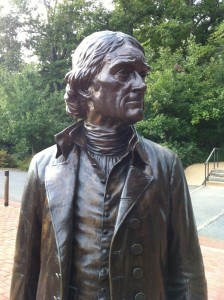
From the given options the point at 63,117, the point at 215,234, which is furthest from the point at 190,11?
the point at 215,234

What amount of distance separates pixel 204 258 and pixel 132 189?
5.14 metres

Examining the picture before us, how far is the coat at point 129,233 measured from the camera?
4.39 feet

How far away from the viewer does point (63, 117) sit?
2072 cm

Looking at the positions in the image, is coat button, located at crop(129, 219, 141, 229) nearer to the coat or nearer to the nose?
the coat

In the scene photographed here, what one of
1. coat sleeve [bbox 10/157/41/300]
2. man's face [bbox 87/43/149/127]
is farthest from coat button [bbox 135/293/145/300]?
man's face [bbox 87/43/149/127]

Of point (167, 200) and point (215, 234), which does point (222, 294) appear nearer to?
point (215, 234)

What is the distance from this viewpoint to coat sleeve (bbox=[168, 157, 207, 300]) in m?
1.43

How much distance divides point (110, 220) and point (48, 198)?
0.28 m

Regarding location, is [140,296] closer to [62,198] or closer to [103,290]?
[103,290]

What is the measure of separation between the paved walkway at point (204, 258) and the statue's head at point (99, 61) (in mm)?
3808

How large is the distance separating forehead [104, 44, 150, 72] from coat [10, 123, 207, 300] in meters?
0.35

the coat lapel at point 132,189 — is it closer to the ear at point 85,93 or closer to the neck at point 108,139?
the neck at point 108,139

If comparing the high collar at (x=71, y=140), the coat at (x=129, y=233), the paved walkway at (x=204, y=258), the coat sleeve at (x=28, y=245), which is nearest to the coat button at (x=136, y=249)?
the coat at (x=129, y=233)

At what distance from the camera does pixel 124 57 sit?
1.35 metres
